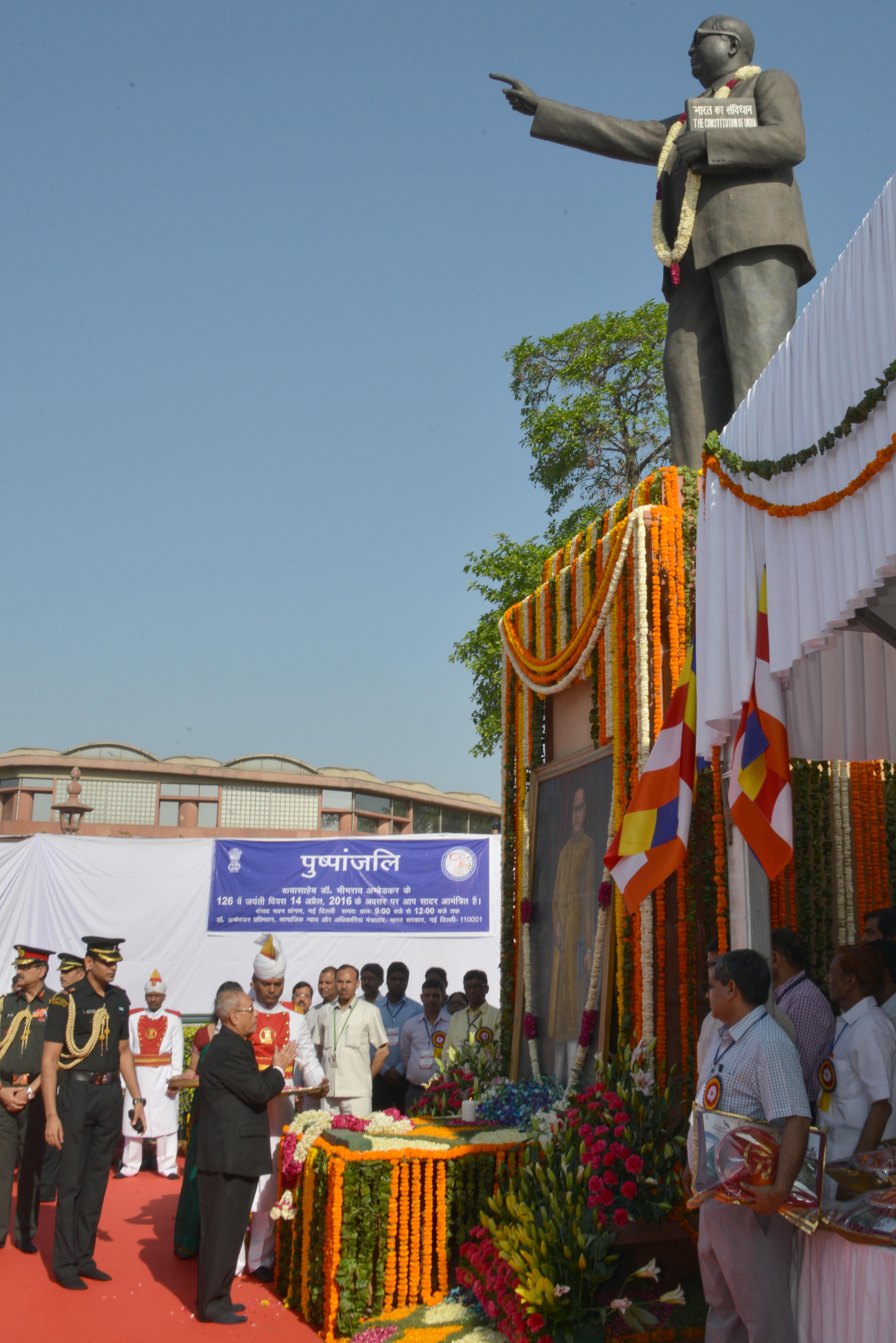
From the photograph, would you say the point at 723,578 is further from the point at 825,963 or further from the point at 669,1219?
the point at 669,1219

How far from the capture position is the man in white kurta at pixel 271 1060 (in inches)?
266

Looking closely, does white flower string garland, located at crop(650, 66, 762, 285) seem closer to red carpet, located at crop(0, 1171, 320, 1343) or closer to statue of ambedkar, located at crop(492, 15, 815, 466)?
statue of ambedkar, located at crop(492, 15, 815, 466)

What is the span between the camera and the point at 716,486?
13.5 feet

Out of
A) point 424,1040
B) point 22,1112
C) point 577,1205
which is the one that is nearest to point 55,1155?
point 22,1112

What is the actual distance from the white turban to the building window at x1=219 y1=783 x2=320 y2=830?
21.8 meters

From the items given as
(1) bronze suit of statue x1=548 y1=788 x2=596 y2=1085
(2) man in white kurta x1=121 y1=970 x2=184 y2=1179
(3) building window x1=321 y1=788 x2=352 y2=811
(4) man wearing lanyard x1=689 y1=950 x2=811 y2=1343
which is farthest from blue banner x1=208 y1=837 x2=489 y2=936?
(3) building window x1=321 y1=788 x2=352 y2=811

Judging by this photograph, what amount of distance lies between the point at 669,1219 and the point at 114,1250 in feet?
14.1

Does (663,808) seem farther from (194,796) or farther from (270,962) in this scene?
(194,796)

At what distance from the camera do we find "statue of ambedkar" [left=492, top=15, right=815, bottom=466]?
6414 mm

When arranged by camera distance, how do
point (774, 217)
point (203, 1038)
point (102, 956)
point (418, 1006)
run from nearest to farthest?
point (774, 217)
point (102, 956)
point (203, 1038)
point (418, 1006)

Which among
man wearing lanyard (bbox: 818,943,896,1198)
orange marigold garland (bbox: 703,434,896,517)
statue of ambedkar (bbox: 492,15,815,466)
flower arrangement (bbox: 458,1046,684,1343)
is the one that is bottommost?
flower arrangement (bbox: 458,1046,684,1343)

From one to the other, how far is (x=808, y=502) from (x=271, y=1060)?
16.5 ft

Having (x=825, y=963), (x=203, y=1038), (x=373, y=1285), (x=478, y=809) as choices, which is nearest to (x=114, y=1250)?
(x=203, y=1038)

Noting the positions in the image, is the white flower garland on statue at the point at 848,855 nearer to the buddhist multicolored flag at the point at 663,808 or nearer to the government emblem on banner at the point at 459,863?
the buddhist multicolored flag at the point at 663,808
